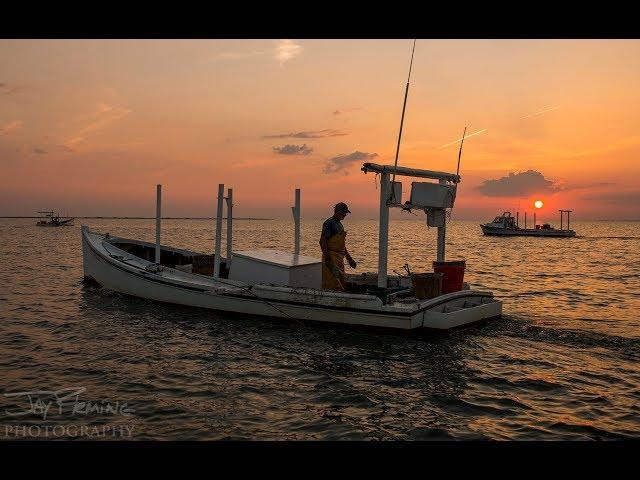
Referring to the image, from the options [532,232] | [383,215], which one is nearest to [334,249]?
[383,215]

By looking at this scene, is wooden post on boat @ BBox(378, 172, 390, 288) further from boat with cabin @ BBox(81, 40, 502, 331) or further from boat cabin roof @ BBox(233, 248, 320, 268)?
boat cabin roof @ BBox(233, 248, 320, 268)

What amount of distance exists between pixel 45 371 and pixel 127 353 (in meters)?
1.80

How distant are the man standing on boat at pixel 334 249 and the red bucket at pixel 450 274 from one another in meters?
2.58

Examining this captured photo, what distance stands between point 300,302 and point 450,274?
4.33 meters

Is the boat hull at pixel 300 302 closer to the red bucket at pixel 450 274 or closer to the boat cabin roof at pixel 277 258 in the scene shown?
the red bucket at pixel 450 274

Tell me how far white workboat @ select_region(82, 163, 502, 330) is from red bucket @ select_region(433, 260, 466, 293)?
0.40 m

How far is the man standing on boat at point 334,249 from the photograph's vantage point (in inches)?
525

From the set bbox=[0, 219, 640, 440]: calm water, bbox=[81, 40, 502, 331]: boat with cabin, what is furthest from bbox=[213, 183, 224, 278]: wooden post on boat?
bbox=[0, 219, 640, 440]: calm water

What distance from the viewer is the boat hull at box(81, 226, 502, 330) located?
41.3 feet

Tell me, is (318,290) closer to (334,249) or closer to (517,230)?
(334,249)
